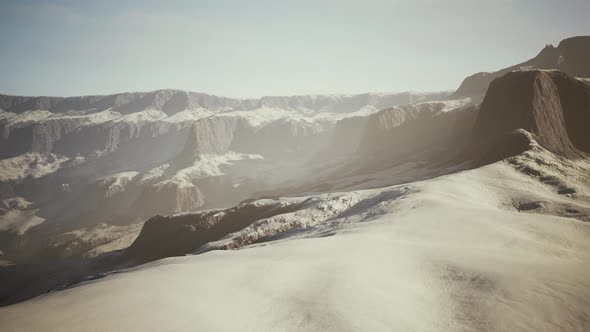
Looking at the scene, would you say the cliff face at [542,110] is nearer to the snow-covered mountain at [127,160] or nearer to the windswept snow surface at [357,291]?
the windswept snow surface at [357,291]

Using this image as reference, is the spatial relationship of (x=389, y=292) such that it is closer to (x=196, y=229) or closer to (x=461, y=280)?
(x=461, y=280)

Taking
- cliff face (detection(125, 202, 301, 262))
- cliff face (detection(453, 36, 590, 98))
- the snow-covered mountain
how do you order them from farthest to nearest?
the snow-covered mountain → cliff face (detection(453, 36, 590, 98)) → cliff face (detection(125, 202, 301, 262))

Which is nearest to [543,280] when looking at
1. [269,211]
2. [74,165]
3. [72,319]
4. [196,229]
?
[72,319]

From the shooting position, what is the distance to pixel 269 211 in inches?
1143

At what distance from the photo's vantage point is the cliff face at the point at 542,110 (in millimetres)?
35531

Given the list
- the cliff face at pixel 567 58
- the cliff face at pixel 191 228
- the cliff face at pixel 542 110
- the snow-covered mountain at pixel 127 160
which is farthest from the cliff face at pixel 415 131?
the cliff face at pixel 191 228

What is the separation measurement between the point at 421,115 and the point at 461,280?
82594mm

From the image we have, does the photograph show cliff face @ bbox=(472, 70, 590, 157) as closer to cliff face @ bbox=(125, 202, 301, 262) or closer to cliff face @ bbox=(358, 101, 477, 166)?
cliff face @ bbox=(358, 101, 477, 166)

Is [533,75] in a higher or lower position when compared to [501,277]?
higher

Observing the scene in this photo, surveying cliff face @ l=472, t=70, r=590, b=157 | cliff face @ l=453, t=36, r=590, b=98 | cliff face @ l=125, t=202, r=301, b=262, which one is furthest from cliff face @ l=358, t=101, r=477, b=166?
cliff face @ l=125, t=202, r=301, b=262

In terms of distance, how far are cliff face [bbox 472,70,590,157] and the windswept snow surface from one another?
101ft

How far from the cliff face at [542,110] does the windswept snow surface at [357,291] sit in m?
30.8

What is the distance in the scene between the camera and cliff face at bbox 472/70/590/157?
117ft

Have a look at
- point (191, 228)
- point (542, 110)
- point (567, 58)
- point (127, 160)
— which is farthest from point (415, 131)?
point (127, 160)
